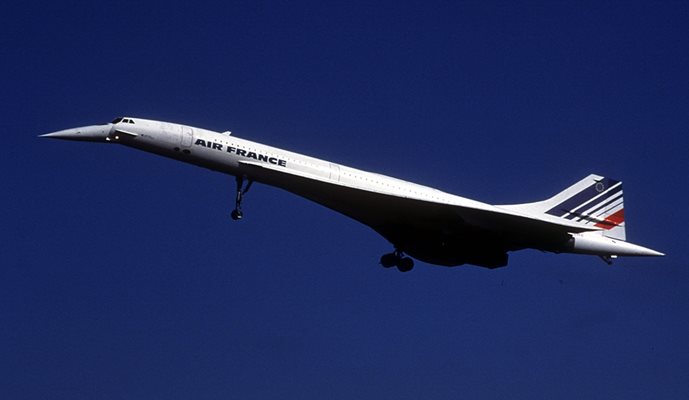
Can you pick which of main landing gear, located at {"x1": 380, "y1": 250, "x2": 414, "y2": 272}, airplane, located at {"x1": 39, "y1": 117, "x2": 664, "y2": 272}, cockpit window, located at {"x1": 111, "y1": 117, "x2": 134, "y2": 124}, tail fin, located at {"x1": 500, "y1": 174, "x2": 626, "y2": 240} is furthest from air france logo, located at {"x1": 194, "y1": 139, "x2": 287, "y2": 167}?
tail fin, located at {"x1": 500, "y1": 174, "x2": 626, "y2": 240}

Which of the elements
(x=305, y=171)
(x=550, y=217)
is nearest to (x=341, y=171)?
(x=305, y=171)

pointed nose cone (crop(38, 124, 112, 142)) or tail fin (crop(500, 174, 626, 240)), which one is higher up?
tail fin (crop(500, 174, 626, 240))

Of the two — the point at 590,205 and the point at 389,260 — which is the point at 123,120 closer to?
the point at 389,260

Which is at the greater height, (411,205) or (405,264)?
(411,205)

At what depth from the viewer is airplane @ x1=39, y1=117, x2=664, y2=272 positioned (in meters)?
32.3

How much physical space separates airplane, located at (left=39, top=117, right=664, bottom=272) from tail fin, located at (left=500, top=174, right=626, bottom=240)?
3cm

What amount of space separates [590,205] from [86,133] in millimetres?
16106

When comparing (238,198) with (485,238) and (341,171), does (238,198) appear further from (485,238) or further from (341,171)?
(485,238)

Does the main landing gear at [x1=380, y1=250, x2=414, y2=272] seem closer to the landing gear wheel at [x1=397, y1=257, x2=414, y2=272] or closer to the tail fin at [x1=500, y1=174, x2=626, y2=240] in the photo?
the landing gear wheel at [x1=397, y1=257, x2=414, y2=272]

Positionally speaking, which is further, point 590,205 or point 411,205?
point 590,205

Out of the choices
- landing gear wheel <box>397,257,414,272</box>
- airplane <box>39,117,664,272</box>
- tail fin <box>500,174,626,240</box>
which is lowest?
landing gear wheel <box>397,257,414,272</box>

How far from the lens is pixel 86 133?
31.7 metres

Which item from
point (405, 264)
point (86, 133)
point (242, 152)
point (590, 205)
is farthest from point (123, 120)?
point (590, 205)

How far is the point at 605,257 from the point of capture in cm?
3609
